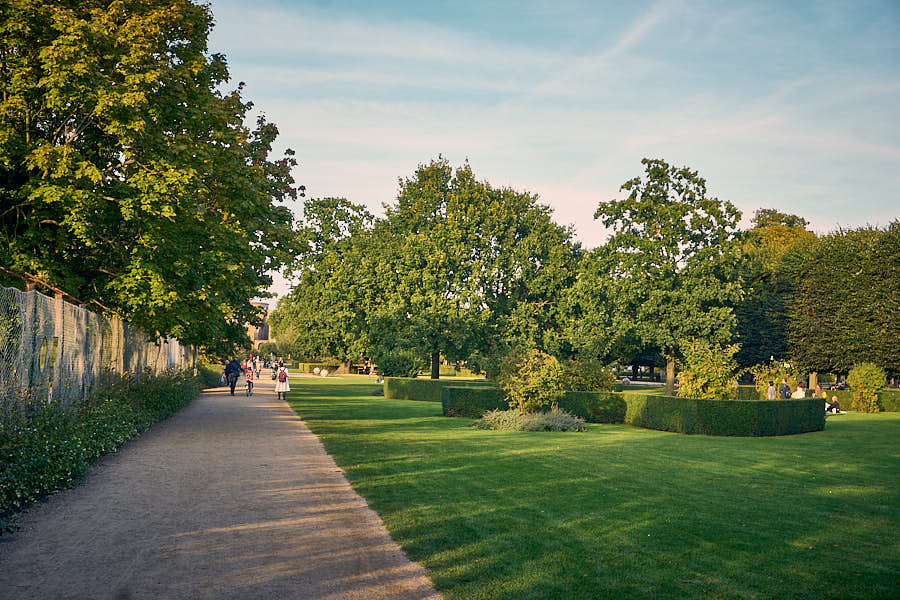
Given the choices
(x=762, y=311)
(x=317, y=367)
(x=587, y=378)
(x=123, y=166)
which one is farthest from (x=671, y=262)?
(x=317, y=367)

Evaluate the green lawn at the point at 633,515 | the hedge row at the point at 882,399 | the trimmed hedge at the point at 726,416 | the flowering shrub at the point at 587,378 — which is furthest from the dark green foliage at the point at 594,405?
the hedge row at the point at 882,399

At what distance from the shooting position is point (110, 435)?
1441 centimetres

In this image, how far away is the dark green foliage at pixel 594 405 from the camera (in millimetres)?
26625

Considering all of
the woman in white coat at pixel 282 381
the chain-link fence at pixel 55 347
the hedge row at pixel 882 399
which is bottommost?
the hedge row at pixel 882 399

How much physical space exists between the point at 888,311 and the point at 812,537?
46549 mm

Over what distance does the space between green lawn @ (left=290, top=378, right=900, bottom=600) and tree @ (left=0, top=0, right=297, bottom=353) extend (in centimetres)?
561

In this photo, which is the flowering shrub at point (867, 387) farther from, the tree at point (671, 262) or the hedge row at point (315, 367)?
the hedge row at point (315, 367)

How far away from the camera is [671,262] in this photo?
4894 cm

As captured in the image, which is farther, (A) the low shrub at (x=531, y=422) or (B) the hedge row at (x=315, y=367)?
(B) the hedge row at (x=315, y=367)

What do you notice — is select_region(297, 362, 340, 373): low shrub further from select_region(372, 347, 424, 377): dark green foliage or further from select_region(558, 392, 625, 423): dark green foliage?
select_region(558, 392, 625, 423): dark green foliage

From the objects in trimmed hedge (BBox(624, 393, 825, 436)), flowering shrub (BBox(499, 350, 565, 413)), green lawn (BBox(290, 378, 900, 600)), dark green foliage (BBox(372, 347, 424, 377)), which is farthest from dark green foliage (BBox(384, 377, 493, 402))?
green lawn (BBox(290, 378, 900, 600))

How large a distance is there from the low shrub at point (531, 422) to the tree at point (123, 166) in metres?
8.89

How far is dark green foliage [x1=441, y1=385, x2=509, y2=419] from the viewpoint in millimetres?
27141

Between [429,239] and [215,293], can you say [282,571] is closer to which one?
[215,293]
